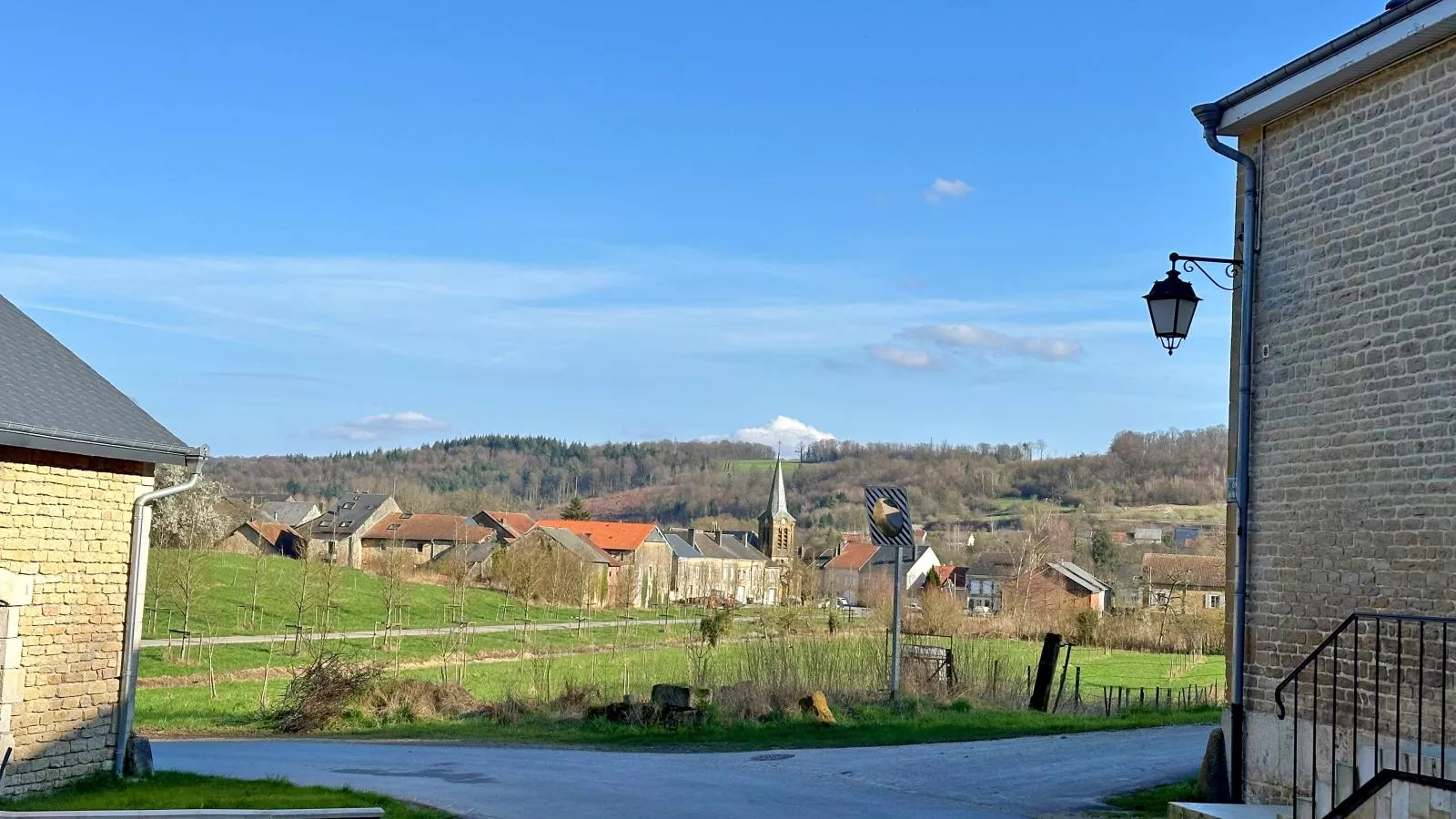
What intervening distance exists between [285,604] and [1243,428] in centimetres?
3932

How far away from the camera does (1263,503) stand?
11.1 m

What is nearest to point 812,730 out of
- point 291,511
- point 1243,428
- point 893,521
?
point 893,521

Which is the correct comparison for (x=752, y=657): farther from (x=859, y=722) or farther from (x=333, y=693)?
(x=333, y=693)

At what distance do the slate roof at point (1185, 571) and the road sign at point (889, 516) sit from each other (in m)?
40.0

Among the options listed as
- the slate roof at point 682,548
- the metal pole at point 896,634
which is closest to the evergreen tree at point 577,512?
the slate roof at point 682,548

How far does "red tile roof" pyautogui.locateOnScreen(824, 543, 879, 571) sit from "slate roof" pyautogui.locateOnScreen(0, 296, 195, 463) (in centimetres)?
8605

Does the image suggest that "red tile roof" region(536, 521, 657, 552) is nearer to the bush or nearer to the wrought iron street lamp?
the bush

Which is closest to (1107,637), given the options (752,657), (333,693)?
(752,657)

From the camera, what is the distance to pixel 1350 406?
10195 millimetres

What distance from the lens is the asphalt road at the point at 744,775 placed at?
11.4 metres

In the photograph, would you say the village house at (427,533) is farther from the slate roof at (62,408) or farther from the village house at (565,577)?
the slate roof at (62,408)

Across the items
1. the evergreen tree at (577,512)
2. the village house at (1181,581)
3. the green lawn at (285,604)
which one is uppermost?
the evergreen tree at (577,512)

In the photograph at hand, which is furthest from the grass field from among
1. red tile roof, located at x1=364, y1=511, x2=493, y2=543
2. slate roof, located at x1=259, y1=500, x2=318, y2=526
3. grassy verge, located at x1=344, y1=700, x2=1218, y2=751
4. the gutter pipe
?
slate roof, located at x1=259, y1=500, x2=318, y2=526

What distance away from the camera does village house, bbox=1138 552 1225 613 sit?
52.5 metres
